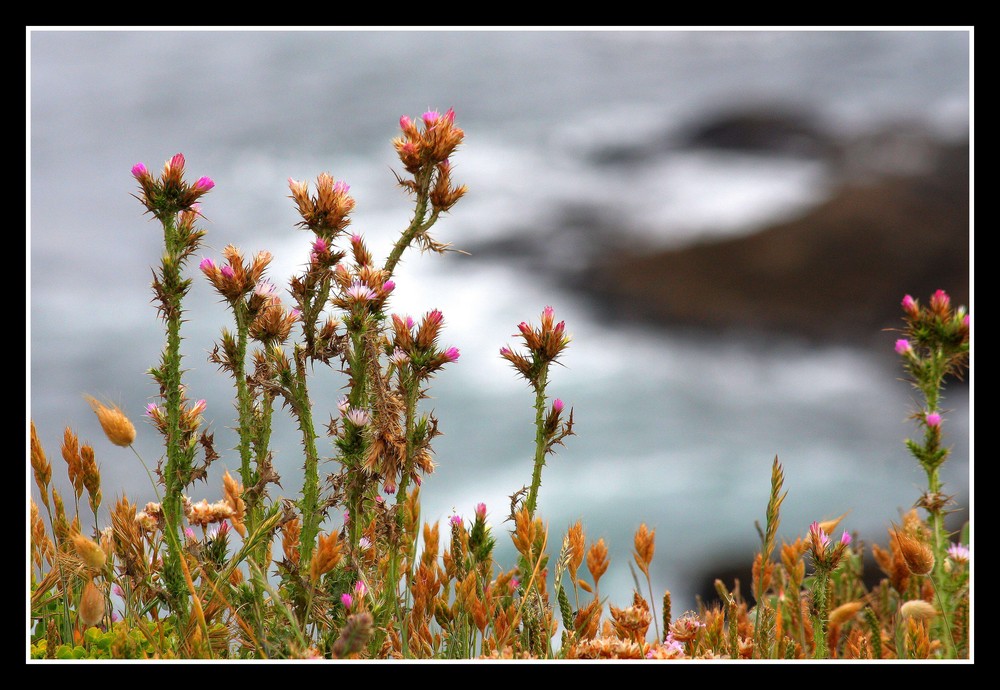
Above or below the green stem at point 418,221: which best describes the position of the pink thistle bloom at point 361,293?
below

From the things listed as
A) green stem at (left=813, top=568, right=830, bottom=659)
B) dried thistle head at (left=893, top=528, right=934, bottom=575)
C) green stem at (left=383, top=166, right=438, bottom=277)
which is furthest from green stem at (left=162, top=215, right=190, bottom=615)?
dried thistle head at (left=893, top=528, right=934, bottom=575)

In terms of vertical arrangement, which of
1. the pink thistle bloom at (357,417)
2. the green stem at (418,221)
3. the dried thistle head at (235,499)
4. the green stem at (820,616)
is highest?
the green stem at (418,221)

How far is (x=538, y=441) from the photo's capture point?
112 inches

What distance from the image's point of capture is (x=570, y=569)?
3146 millimetres

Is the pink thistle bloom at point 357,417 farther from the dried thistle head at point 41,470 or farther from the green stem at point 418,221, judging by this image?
the dried thistle head at point 41,470

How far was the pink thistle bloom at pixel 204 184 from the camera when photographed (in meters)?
2.65

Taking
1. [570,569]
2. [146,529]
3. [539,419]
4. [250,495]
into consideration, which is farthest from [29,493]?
[570,569]

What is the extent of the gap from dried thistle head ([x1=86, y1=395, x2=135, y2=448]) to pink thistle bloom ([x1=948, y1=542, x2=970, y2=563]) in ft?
9.08

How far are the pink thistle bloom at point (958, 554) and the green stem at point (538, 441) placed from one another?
139 cm

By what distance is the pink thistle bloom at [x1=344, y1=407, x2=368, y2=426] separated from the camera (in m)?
2.62

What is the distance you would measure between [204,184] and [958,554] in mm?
2808

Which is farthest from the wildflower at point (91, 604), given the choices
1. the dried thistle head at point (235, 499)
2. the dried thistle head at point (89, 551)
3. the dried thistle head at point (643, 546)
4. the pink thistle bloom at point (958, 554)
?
the pink thistle bloom at point (958, 554)

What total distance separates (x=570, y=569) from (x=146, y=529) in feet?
5.45

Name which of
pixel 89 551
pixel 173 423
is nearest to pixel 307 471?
pixel 173 423
